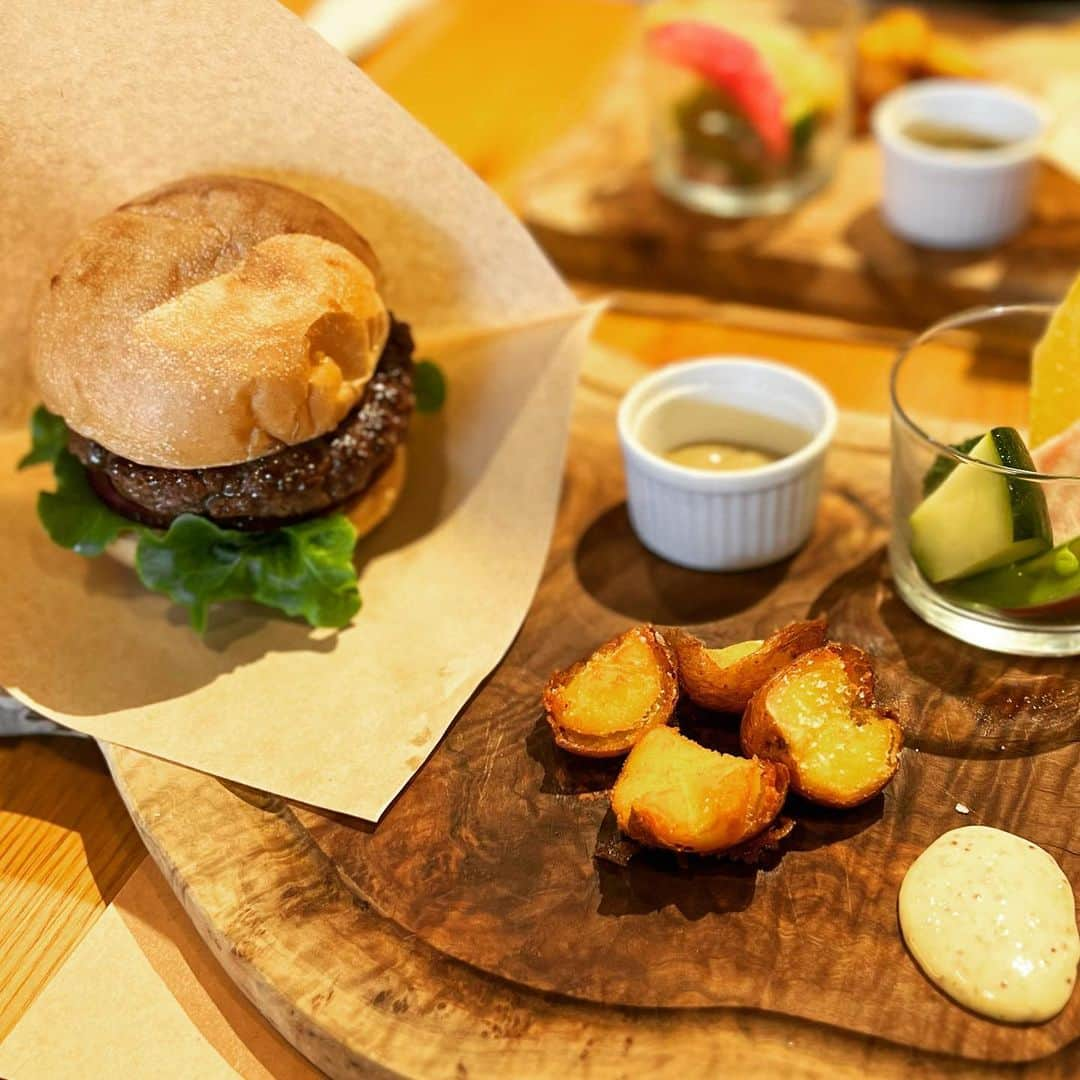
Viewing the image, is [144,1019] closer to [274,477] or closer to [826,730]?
[274,477]

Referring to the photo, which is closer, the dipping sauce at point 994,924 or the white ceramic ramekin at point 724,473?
the dipping sauce at point 994,924

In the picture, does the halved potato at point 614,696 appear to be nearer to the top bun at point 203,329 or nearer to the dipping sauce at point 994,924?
the dipping sauce at point 994,924

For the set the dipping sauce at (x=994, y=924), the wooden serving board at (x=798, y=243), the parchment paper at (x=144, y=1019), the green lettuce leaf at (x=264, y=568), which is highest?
the green lettuce leaf at (x=264, y=568)

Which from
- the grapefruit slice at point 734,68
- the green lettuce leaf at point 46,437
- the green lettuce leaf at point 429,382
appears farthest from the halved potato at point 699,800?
the grapefruit slice at point 734,68

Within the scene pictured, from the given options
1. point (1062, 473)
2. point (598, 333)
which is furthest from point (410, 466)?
point (1062, 473)

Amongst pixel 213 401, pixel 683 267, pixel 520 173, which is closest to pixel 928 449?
pixel 213 401

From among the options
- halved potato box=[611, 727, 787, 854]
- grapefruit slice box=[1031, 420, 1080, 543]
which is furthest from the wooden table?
grapefruit slice box=[1031, 420, 1080, 543]
